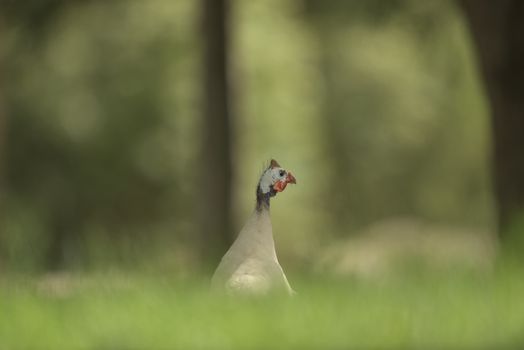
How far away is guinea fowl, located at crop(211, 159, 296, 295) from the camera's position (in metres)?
3.79

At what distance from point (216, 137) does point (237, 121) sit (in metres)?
0.72

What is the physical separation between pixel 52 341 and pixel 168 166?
22664 mm

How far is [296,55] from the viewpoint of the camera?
1060 inches

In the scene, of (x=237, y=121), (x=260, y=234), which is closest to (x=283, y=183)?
(x=260, y=234)

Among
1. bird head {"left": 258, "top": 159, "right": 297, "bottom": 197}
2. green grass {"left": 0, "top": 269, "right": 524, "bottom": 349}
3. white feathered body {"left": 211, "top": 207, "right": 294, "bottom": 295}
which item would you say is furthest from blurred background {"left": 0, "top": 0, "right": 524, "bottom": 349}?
bird head {"left": 258, "top": 159, "right": 297, "bottom": 197}

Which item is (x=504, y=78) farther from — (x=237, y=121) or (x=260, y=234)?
(x=260, y=234)

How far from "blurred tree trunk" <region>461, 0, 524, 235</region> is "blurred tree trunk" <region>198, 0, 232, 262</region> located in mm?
4090

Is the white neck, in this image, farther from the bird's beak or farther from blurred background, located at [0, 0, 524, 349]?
blurred background, located at [0, 0, 524, 349]

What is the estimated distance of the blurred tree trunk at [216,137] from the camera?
43.9ft

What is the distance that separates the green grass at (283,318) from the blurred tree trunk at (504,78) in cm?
582

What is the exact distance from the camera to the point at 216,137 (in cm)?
1339

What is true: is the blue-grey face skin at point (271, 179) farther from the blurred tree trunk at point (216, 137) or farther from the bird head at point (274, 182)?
the blurred tree trunk at point (216, 137)

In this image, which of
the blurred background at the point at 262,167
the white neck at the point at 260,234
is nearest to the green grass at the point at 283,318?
the blurred background at the point at 262,167

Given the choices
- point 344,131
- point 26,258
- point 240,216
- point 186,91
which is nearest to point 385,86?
point 344,131
